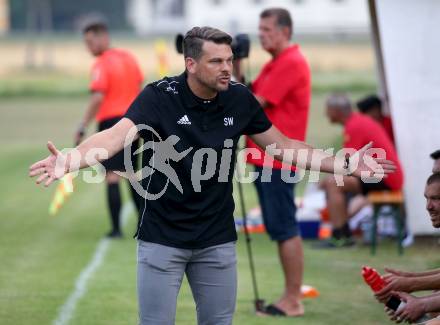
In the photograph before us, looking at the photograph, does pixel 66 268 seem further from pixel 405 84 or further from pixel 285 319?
pixel 405 84

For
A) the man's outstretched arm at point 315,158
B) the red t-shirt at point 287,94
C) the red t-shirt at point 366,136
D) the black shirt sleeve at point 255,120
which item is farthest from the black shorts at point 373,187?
the black shirt sleeve at point 255,120

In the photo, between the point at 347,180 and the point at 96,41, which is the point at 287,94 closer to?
the point at 347,180

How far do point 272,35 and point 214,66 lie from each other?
2834mm

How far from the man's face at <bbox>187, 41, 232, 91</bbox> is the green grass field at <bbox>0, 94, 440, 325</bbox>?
2.87 m

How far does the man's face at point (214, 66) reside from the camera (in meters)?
5.73

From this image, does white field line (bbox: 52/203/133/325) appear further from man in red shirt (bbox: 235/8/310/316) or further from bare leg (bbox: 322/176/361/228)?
bare leg (bbox: 322/176/361/228)

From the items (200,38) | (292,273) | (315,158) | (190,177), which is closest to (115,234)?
(292,273)

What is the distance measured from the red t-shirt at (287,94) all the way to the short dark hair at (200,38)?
2519 mm

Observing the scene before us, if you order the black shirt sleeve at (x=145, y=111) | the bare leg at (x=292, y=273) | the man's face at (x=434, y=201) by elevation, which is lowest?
the bare leg at (x=292, y=273)

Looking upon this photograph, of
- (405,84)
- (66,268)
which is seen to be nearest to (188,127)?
(66,268)

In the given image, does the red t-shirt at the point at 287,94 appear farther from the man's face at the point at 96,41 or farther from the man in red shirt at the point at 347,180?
the man's face at the point at 96,41

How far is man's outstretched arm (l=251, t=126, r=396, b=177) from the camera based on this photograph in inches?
239

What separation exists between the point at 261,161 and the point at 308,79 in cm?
80

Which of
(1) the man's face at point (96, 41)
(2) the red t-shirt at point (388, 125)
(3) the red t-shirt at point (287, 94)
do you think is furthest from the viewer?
(2) the red t-shirt at point (388, 125)
